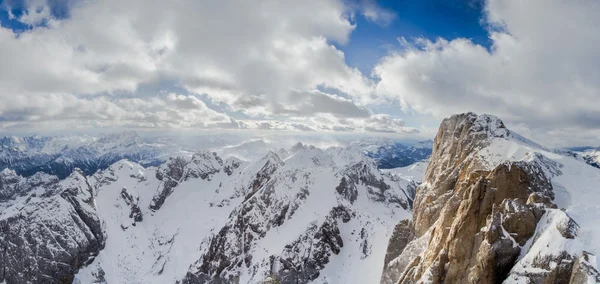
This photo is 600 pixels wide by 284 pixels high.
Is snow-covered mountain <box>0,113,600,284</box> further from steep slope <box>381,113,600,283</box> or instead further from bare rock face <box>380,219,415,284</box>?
bare rock face <box>380,219,415,284</box>

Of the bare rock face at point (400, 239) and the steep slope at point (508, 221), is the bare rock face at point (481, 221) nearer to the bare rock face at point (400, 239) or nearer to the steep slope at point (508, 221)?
the steep slope at point (508, 221)

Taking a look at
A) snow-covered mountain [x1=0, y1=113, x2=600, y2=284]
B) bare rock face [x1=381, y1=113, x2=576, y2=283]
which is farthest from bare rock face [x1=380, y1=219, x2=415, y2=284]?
bare rock face [x1=381, y1=113, x2=576, y2=283]

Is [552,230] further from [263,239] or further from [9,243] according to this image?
[9,243]

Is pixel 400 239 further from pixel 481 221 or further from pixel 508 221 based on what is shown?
pixel 508 221

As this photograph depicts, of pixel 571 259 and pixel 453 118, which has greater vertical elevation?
pixel 453 118

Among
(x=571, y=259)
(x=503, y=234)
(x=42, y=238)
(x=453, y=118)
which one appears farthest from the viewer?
(x=42, y=238)

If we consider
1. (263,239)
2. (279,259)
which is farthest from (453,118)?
(263,239)
